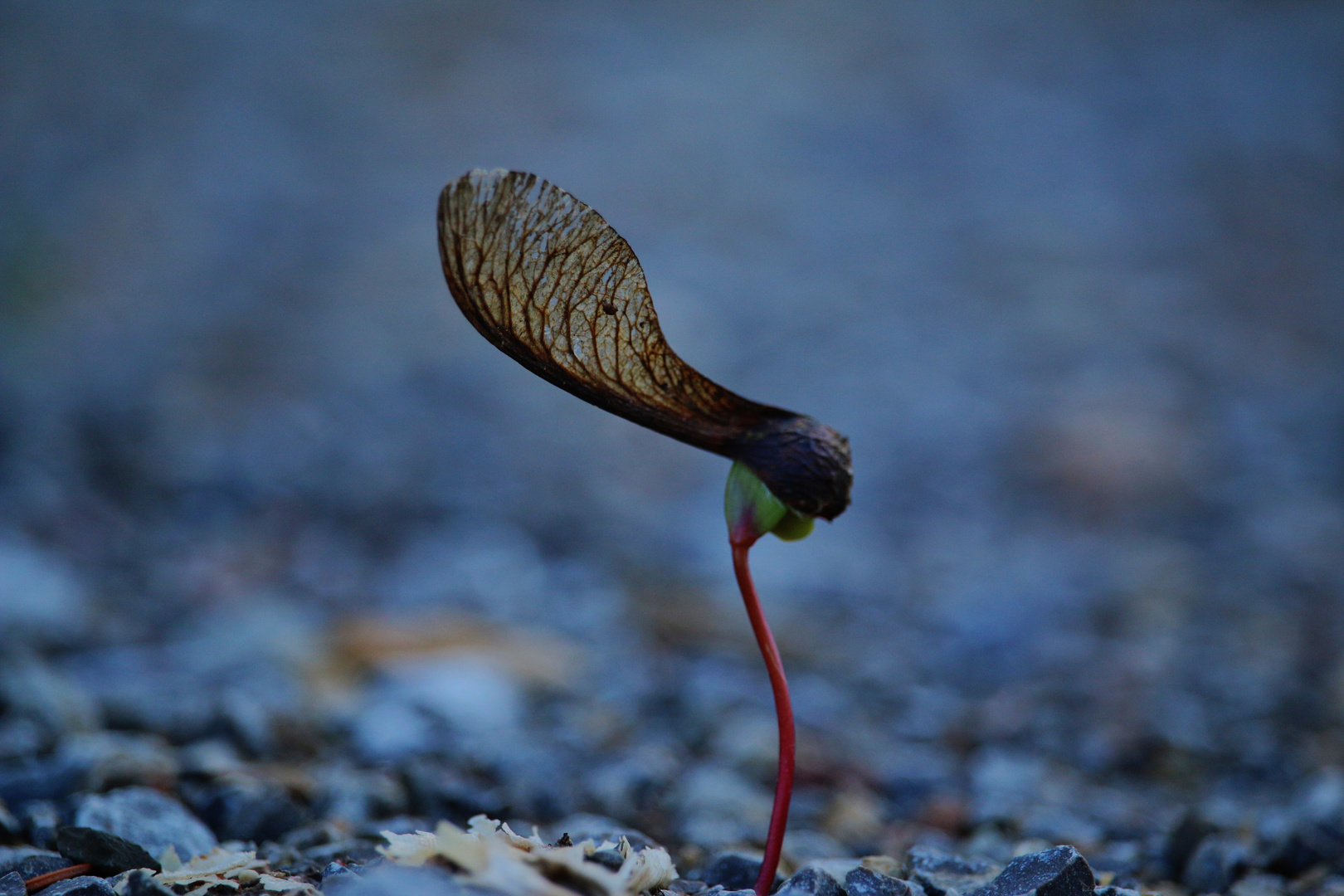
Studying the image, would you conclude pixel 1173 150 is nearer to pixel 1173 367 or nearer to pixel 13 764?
pixel 1173 367

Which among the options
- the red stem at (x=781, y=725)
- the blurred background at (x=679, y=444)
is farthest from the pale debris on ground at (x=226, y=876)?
the red stem at (x=781, y=725)

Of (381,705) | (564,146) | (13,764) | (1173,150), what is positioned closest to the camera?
(13,764)

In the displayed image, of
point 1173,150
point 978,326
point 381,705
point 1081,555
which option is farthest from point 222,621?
point 1173,150

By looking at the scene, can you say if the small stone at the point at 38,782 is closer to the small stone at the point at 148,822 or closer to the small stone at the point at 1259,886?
the small stone at the point at 148,822

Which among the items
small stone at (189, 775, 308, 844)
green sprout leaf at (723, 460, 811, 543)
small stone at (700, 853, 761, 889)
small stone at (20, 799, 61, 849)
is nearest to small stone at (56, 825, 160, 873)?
small stone at (20, 799, 61, 849)

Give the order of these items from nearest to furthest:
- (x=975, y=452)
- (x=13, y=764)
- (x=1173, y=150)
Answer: (x=13, y=764) → (x=975, y=452) → (x=1173, y=150)

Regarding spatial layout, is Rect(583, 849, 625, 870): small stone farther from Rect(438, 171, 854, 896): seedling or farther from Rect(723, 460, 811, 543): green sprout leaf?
Rect(723, 460, 811, 543): green sprout leaf
